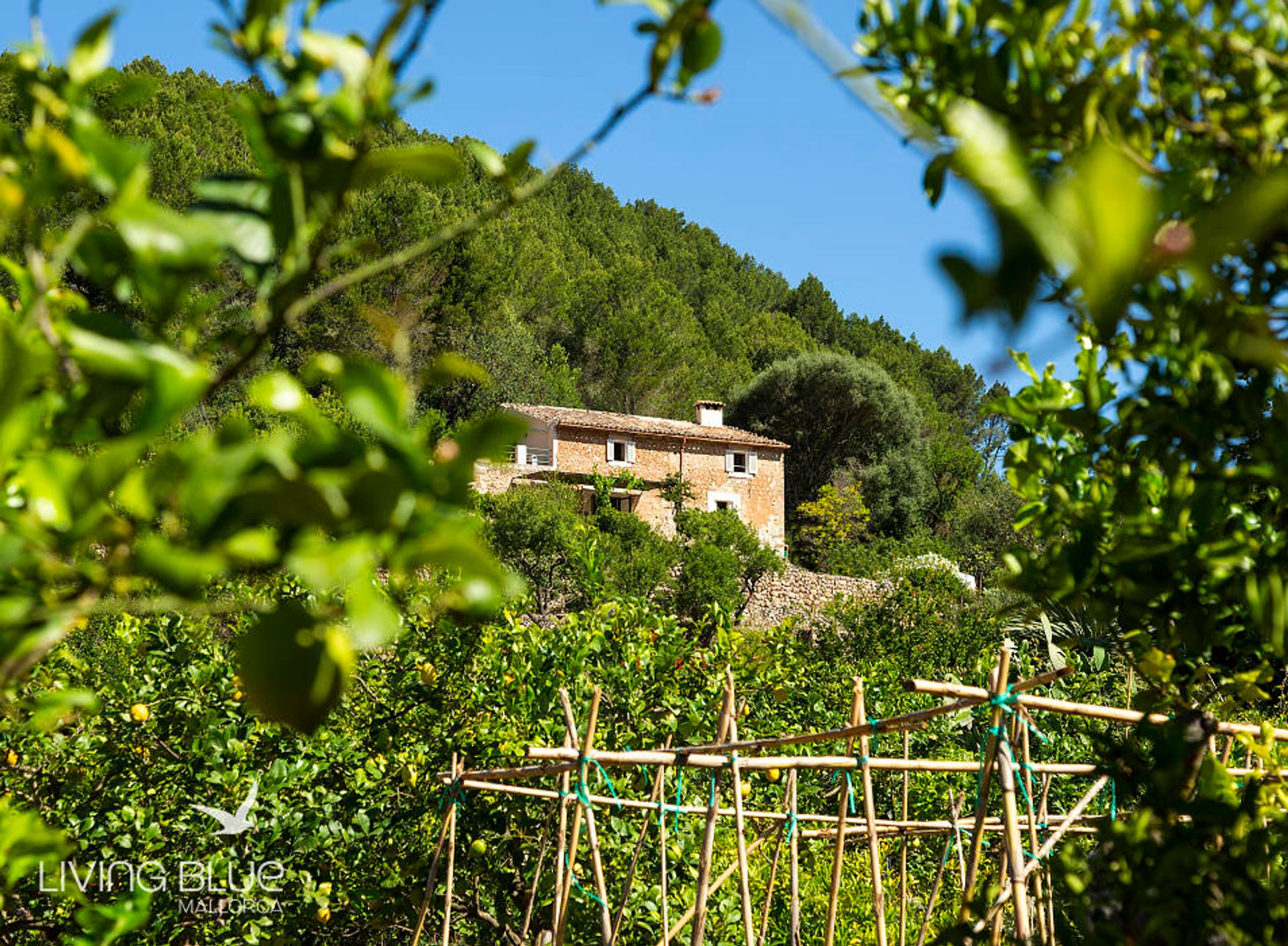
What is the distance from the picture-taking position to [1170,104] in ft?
2.69

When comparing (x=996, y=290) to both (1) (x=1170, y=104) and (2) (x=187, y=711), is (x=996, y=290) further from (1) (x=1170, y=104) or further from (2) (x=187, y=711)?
(2) (x=187, y=711)

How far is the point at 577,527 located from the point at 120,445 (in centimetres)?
1493

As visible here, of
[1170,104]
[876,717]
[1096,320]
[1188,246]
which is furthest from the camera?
[876,717]

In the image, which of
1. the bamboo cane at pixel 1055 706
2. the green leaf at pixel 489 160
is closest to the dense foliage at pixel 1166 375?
the green leaf at pixel 489 160

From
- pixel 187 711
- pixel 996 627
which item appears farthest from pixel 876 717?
pixel 996 627

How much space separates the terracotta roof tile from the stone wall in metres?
4.14

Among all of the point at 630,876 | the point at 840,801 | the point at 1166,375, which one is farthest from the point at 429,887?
the point at 1166,375

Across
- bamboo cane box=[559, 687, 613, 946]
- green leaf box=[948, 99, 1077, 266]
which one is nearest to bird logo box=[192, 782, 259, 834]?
bamboo cane box=[559, 687, 613, 946]

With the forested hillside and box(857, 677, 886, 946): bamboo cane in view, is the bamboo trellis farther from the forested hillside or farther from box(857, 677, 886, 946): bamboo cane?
the forested hillside

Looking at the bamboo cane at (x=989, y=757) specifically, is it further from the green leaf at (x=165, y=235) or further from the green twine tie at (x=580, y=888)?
the green leaf at (x=165, y=235)

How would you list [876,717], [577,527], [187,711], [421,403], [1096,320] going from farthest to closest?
[421,403]
[577,527]
[876,717]
[187,711]
[1096,320]

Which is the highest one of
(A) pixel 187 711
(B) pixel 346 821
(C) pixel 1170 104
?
(C) pixel 1170 104

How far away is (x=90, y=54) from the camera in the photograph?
58 cm

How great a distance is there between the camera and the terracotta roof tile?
71.3ft
